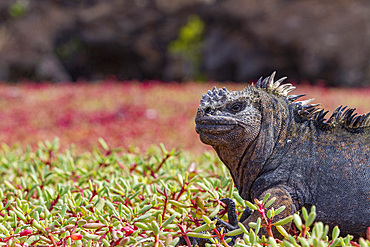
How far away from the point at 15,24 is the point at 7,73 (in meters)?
2.17

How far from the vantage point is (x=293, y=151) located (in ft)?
6.02

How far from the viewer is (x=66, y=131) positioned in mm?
8023

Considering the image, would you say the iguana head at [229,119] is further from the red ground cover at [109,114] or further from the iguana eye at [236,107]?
the red ground cover at [109,114]

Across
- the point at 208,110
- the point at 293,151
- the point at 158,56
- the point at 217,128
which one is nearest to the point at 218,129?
the point at 217,128

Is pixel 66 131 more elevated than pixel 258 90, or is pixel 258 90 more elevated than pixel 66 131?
pixel 258 90

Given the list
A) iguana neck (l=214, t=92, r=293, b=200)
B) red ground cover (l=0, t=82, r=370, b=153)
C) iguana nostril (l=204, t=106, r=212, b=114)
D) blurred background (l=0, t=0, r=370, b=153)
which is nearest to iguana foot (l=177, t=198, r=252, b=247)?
iguana neck (l=214, t=92, r=293, b=200)

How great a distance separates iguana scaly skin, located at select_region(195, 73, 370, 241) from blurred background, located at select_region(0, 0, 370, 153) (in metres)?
6.26

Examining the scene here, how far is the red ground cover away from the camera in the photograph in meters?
7.55

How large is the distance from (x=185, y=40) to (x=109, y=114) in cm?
1003

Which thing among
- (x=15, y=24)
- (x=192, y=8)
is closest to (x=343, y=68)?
(x=192, y=8)

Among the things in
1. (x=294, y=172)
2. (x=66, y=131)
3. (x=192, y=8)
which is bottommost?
(x=66, y=131)

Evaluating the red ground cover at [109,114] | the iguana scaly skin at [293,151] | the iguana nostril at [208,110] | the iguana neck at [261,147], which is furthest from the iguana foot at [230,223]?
the red ground cover at [109,114]

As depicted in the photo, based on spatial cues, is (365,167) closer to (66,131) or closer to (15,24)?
(66,131)

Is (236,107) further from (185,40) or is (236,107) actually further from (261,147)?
(185,40)
